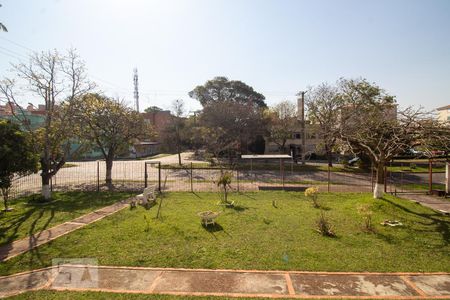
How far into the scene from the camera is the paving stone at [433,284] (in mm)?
5171

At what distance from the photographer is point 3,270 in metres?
6.27

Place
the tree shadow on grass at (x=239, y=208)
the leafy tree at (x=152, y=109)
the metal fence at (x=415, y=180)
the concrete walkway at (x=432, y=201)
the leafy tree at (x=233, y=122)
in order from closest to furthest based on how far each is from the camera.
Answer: the tree shadow on grass at (x=239, y=208) < the concrete walkway at (x=432, y=201) < the metal fence at (x=415, y=180) < the leafy tree at (x=233, y=122) < the leafy tree at (x=152, y=109)

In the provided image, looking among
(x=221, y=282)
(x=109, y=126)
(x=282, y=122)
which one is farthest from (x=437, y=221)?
(x=282, y=122)

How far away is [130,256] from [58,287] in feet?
5.60

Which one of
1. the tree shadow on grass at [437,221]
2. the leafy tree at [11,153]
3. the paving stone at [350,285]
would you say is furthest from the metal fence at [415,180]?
the leafy tree at [11,153]

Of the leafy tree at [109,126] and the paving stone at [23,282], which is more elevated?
the leafy tree at [109,126]

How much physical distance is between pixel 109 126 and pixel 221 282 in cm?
1764

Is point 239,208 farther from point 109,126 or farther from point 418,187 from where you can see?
point 418,187

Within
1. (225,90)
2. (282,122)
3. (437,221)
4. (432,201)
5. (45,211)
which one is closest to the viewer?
(437,221)

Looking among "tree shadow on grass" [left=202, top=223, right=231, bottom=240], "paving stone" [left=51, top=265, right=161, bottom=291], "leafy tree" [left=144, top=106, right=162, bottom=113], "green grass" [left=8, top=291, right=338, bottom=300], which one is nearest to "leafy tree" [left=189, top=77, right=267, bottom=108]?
"leafy tree" [left=144, top=106, right=162, bottom=113]

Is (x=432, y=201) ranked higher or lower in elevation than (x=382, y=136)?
lower

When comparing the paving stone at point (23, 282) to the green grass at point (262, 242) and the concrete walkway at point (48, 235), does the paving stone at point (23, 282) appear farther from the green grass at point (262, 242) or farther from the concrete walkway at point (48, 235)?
the concrete walkway at point (48, 235)

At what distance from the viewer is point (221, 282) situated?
18.3ft

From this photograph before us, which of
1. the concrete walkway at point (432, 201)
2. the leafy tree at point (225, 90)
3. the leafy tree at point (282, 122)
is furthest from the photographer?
the leafy tree at point (225, 90)
